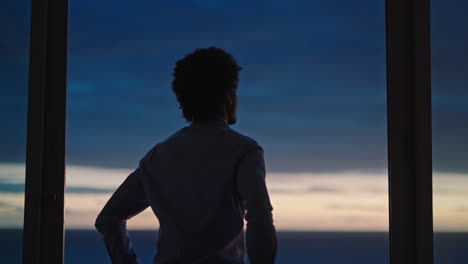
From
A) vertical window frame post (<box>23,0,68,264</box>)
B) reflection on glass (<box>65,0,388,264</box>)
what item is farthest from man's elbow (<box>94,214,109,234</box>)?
reflection on glass (<box>65,0,388,264</box>)

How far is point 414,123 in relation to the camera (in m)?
1.86

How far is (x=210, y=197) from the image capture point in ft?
3.84

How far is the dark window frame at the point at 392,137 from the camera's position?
1.83 meters

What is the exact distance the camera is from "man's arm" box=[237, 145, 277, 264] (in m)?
1.14

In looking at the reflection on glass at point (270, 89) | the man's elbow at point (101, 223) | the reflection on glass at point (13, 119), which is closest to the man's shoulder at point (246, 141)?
the man's elbow at point (101, 223)

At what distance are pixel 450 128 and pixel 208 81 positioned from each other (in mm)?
955

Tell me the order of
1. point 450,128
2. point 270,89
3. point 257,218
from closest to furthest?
1. point 257,218
2. point 450,128
3. point 270,89

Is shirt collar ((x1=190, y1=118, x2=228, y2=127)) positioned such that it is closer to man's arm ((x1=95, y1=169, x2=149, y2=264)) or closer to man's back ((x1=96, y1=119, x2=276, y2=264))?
man's back ((x1=96, y1=119, x2=276, y2=264))

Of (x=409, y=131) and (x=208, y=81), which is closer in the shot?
(x=208, y=81)

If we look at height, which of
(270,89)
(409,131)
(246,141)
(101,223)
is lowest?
(101,223)

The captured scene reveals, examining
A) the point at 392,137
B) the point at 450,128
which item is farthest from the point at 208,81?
the point at 450,128

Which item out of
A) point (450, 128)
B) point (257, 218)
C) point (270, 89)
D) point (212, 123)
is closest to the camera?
point (257, 218)

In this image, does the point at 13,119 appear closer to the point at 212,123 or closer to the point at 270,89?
the point at 212,123

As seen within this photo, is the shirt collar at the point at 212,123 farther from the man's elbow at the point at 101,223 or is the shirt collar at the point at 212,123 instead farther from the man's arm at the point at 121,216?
the man's elbow at the point at 101,223
